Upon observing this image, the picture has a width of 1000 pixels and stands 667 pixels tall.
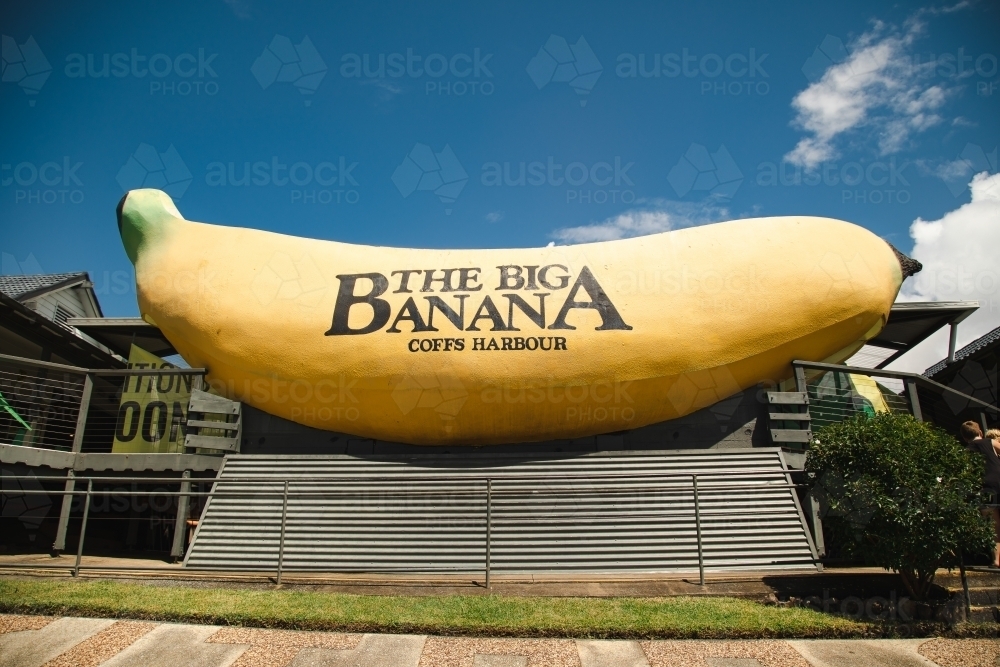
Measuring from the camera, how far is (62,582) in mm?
6086

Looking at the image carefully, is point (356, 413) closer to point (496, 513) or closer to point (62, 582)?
point (496, 513)

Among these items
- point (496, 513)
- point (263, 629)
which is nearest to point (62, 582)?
point (263, 629)

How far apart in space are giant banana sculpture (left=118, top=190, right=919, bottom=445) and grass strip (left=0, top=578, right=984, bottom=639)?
10.6ft

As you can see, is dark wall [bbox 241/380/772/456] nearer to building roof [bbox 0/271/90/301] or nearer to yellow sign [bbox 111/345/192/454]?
yellow sign [bbox 111/345/192/454]

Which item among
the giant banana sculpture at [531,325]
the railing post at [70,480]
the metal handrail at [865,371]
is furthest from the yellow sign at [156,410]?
the metal handrail at [865,371]

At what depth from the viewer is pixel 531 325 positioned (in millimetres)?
8555

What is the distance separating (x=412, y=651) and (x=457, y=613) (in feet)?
2.21

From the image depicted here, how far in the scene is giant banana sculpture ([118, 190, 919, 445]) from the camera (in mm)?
8414

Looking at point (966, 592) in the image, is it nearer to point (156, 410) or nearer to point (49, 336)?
point (156, 410)

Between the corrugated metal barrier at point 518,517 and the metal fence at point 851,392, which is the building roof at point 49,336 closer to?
the corrugated metal barrier at point 518,517

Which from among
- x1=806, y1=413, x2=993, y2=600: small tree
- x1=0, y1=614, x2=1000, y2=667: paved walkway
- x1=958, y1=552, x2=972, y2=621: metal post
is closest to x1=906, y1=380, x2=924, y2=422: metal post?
x1=806, y1=413, x2=993, y2=600: small tree

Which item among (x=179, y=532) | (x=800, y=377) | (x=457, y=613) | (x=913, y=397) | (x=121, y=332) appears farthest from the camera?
(x=121, y=332)

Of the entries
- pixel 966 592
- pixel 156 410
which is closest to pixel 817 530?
pixel 966 592

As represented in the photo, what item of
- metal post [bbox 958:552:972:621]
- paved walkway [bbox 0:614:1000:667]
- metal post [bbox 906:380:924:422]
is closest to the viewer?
paved walkway [bbox 0:614:1000:667]
